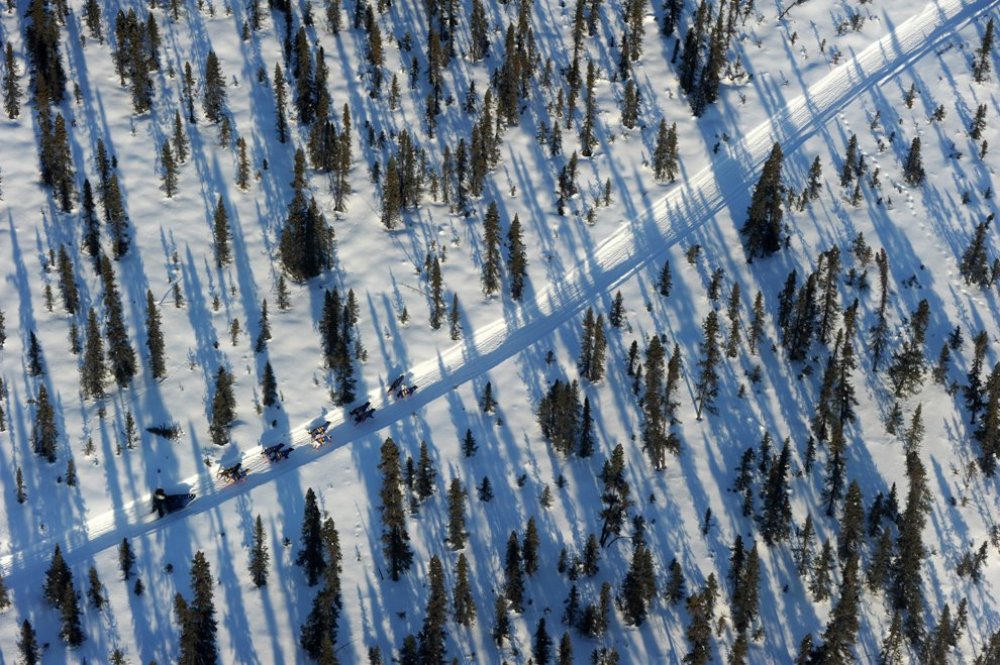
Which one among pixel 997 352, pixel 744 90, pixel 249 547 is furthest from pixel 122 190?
pixel 997 352

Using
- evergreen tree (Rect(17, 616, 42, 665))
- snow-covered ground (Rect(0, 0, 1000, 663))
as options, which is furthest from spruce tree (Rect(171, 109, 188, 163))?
evergreen tree (Rect(17, 616, 42, 665))

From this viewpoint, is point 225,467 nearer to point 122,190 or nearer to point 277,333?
point 277,333

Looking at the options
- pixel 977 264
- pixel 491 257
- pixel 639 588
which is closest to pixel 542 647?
pixel 639 588

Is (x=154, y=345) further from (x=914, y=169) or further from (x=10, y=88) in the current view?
(x=914, y=169)

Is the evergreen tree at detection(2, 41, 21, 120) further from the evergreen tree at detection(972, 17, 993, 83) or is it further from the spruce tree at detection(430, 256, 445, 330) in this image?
the evergreen tree at detection(972, 17, 993, 83)

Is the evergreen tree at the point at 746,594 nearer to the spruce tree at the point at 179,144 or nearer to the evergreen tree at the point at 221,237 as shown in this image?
the evergreen tree at the point at 221,237
